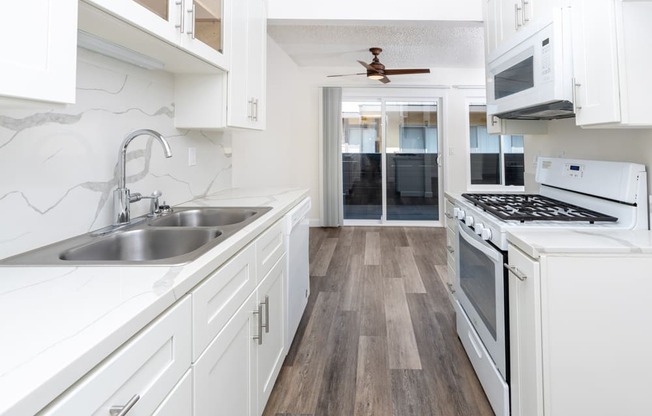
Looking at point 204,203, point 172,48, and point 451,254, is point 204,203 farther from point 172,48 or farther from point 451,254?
point 451,254

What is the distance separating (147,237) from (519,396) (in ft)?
4.97

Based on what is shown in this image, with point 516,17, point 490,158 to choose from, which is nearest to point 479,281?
point 516,17

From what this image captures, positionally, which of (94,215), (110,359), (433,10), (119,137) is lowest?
(110,359)

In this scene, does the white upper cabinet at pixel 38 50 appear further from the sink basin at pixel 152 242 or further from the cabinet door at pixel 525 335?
the cabinet door at pixel 525 335

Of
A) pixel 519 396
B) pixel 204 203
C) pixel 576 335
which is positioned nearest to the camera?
pixel 576 335

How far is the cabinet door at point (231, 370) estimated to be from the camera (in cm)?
91

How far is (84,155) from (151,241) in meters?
0.39

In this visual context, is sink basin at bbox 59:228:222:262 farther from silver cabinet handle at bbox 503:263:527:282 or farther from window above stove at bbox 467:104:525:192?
window above stove at bbox 467:104:525:192

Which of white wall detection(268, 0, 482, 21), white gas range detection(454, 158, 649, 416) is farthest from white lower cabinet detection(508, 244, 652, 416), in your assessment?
white wall detection(268, 0, 482, 21)

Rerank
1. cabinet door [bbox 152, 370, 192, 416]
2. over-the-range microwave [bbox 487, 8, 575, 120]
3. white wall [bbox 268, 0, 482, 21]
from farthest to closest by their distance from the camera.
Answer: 1. white wall [bbox 268, 0, 482, 21]
2. over-the-range microwave [bbox 487, 8, 575, 120]
3. cabinet door [bbox 152, 370, 192, 416]

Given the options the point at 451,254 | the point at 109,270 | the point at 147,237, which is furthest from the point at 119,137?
the point at 451,254

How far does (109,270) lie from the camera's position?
2.86 feet

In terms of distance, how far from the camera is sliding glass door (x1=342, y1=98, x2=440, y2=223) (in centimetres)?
601

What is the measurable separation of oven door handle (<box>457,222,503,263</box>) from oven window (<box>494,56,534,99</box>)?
75 cm
